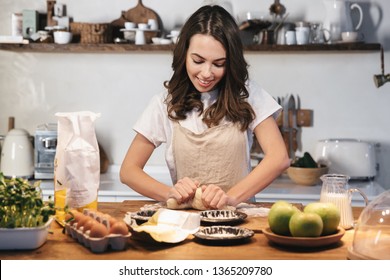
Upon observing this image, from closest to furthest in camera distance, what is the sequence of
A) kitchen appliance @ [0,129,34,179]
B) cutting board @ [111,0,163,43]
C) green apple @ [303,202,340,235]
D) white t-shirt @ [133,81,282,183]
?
green apple @ [303,202,340,235], white t-shirt @ [133,81,282,183], kitchen appliance @ [0,129,34,179], cutting board @ [111,0,163,43]

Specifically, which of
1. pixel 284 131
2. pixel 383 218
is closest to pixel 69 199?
pixel 383 218

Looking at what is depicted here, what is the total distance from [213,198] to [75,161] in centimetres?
44

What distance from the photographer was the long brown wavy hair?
7.41 ft

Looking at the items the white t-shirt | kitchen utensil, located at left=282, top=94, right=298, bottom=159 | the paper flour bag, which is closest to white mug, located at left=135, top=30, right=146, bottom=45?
kitchen utensil, located at left=282, top=94, right=298, bottom=159

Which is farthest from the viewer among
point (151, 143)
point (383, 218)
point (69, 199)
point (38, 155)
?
point (38, 155)

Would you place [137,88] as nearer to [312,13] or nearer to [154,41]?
[154,41]

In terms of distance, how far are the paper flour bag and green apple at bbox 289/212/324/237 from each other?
58 centimetres

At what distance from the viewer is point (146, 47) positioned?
3797mm

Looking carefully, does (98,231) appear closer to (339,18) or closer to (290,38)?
(290,38)

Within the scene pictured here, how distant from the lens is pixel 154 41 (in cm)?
381

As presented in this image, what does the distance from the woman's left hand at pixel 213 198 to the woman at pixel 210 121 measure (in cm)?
15

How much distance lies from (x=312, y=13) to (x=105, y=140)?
147 centimetres

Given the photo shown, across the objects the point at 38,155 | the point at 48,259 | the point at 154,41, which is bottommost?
the point at 38,155

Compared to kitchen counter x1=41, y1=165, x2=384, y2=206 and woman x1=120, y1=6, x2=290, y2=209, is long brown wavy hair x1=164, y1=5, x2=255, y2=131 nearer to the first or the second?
woman x1=120, y1=6, x2=290, y2=209
